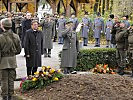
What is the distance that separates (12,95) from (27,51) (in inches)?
79.8

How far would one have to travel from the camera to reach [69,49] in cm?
1180

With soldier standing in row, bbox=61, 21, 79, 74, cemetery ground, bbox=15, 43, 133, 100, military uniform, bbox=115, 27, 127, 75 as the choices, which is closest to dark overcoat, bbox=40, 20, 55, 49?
military uniform, bbox=115, 27, 127, 75

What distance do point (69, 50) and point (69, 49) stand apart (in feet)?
0.11

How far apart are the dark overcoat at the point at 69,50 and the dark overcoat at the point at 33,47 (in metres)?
1.43

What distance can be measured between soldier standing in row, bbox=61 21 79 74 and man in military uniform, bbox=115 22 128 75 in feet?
5.10

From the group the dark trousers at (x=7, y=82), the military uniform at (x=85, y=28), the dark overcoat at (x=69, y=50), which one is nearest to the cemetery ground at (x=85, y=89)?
the dark trousers at (x=7, y=82)

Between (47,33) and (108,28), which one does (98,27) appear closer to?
(108,28)

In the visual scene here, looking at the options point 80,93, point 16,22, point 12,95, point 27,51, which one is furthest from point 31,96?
point 16,22

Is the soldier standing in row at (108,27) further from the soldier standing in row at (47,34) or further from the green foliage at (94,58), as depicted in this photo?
the green foliage at (94,58)

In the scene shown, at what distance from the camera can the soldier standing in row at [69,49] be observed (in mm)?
11703

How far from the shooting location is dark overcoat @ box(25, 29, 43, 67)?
10.3 meters

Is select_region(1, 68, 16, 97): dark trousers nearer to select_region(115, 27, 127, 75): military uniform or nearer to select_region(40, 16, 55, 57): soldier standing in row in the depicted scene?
select_region(115, 27, 127, 75): military uniform

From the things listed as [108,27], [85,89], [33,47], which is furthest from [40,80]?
[108,27]

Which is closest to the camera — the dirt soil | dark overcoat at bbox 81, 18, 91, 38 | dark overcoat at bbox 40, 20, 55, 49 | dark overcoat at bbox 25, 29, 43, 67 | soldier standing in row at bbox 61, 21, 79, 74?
the dirt soil
